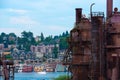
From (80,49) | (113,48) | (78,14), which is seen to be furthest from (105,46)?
(78,14)

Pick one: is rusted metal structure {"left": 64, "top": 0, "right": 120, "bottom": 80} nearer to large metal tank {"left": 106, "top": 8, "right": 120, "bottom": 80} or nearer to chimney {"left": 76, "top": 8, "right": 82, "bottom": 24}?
large metal tank {"left": 106, "top": 8, "right": 120, "bottom": 80}

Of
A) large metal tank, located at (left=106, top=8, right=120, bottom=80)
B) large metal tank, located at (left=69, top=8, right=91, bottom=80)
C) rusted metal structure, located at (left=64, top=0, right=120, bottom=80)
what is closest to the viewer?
large metal tank, located at (left=106, top=8, right=120, bottom=80)

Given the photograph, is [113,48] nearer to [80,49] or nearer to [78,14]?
[80,49]

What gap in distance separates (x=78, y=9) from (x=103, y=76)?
50.9 ft

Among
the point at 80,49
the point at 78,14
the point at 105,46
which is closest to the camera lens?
the point at 105,46

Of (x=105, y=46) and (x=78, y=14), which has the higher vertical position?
(x=78, y=14)

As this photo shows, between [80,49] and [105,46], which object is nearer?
[105,46]

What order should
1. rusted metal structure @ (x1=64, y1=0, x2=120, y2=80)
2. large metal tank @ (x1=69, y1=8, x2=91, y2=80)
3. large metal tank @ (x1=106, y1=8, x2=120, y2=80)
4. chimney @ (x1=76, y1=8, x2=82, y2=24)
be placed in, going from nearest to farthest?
large metal tank @ (x1=106, y1=8, x2=120, y2=80) < rusted metal structure @ (x1=64, y1=0, x2=120, y2=80) < large metal tank @ (x1=69, y1=8, x2=91, y2=80) < chimney @ (x1=76, y1=8, x2=82, y2=24)

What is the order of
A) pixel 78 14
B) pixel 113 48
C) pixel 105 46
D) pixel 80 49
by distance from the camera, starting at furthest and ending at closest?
pixel 78 14
pixel 80 49
pixel 105 46
pixel 113 48

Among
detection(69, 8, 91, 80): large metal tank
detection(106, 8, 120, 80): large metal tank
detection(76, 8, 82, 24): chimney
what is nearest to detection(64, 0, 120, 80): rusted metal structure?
detection(106, 8, 120, 80): large metal tank

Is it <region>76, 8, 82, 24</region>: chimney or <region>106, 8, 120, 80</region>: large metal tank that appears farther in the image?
<region>76, 8, 82, 24</region>: chimney

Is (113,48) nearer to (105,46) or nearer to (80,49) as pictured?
(105,46)

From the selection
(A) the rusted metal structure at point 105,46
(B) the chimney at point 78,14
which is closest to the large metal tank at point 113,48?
(A) the rusted metal structure at point 105,46

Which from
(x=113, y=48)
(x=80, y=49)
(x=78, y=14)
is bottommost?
(x=80, y=49)
